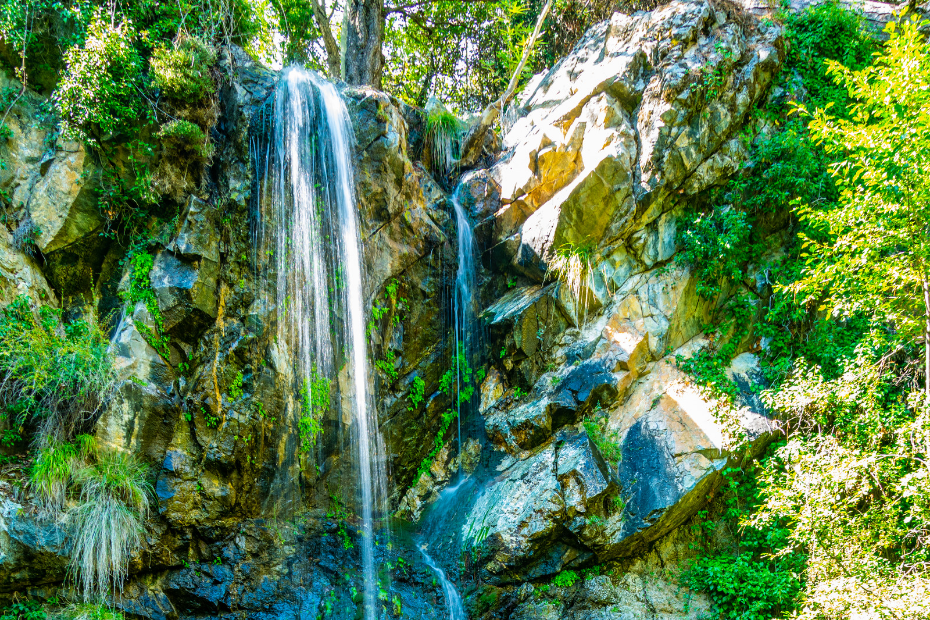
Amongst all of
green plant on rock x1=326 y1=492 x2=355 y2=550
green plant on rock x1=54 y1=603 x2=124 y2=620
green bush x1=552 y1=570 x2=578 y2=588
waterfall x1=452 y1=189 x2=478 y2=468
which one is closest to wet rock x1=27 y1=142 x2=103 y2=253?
green plant on rock x1=54 y1=603 x2=124 y2=620

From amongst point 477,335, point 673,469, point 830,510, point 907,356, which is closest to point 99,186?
point 477,335

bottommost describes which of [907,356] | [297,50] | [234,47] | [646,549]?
[646,549]

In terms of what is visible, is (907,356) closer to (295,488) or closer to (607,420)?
(607,420)

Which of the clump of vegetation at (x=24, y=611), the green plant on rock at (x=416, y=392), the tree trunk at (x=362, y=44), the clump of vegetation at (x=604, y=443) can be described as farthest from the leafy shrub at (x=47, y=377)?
the tree trunk at (x=362, y=44)

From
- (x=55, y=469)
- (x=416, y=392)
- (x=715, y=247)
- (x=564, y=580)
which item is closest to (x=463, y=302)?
(x=416, y=392)

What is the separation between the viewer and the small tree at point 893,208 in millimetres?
4848

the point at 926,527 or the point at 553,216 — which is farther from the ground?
the point at 553,216

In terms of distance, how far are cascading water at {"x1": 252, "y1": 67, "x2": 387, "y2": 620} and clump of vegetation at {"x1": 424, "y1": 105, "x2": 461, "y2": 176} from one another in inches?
68.2

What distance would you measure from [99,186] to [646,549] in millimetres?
7647

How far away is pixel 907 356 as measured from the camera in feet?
19.0

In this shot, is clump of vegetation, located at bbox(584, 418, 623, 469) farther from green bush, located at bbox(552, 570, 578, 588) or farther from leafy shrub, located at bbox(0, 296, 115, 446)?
leafy shrub, located at bbox(0, 296, 115, 446)

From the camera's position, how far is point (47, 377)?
4926 millimetres

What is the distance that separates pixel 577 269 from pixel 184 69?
5.46m

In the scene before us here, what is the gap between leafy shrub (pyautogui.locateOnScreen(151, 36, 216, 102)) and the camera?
6.16 meters
